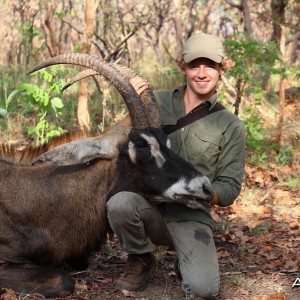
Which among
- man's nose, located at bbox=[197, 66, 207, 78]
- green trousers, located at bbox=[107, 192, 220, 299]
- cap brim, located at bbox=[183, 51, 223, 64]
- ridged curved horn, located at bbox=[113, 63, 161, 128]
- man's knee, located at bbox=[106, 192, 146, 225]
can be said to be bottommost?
green trousers, located at bbox=[107, 192, 220, 299]

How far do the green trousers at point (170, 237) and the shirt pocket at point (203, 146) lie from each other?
568 mm

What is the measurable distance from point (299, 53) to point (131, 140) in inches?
614

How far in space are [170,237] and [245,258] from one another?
1.05 m

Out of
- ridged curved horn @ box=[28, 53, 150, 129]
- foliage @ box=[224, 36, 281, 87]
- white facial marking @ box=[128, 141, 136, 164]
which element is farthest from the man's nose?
foliage @ box=[224, 36, 281, 87]

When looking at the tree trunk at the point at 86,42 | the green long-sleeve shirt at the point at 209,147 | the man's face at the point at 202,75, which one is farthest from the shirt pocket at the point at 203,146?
the tree trunk at the point at 86,42

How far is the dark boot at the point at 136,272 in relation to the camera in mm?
5465

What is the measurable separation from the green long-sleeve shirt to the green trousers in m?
0.11

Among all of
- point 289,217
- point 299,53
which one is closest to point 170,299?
point 289,217

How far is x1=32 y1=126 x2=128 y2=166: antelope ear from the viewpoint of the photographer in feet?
17.2

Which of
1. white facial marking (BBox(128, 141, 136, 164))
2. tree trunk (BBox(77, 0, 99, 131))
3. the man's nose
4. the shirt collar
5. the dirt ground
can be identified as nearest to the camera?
white facial marking (BBox(128, 141, 136, 164))

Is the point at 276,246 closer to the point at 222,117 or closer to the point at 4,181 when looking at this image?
the point at 222,117

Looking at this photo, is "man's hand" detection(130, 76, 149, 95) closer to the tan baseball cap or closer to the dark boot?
the tan baseball cap

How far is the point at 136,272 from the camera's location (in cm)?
552

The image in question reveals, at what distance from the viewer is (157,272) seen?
5984mm
